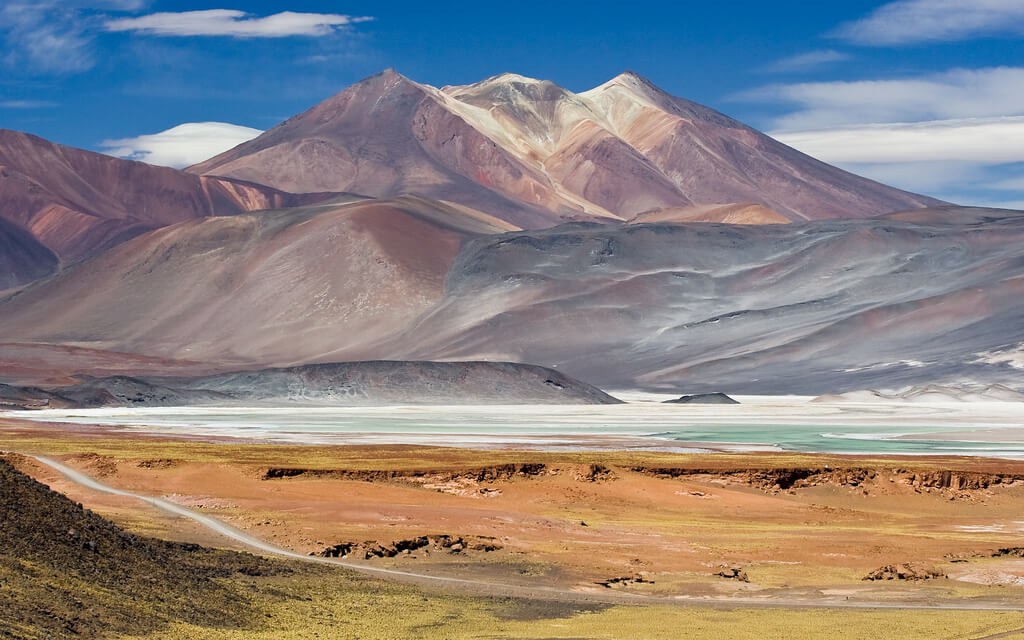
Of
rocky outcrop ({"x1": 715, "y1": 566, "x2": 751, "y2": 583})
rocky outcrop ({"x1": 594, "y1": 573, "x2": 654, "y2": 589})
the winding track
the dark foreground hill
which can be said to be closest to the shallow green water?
rocky outcrop ({"x1": 715, "y1": 566, "x2": 751, "y2": 583})

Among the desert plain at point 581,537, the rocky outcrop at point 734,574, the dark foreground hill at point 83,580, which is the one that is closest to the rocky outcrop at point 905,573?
the desert plain at point 581,537

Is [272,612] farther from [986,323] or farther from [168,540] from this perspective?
[986,323]

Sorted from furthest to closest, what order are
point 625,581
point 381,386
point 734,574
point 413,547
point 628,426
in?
point 381,386 → point 628,426 → point 413,547 → point 734,574 → point 625,581

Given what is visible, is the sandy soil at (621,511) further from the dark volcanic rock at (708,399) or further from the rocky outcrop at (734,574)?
the dark volcanic rock at (708,399)

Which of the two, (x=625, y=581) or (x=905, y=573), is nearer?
(x=625, y=581)

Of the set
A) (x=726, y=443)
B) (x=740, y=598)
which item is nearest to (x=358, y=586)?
(x=740, y=598)

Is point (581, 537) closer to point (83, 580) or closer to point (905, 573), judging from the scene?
point (905, 573)

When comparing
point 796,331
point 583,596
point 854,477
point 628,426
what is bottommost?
point 583,596

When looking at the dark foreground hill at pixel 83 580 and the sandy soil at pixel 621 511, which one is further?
the sandy soil at pixel 621 511

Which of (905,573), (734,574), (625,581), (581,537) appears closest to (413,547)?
(581,537)
